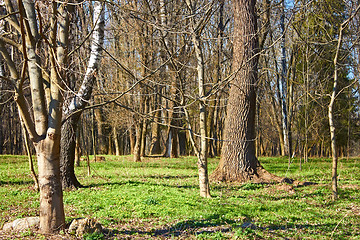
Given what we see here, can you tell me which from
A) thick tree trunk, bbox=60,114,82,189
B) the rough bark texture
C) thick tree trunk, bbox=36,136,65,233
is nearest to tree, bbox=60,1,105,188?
thick tree trunk, bbox=60,114,82,189

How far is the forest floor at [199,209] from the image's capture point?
17.4 ft

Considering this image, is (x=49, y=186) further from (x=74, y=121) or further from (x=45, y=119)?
(x=74, y=121)

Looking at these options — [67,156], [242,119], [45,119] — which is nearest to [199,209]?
[45,119]

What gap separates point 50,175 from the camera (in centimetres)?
483

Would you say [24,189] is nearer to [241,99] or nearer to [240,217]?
[240,217]

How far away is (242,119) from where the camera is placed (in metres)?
10.3

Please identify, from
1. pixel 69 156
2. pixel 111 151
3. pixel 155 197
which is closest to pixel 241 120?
pixel 155 197

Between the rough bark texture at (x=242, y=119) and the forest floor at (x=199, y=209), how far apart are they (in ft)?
2.55

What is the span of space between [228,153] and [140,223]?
5.13m

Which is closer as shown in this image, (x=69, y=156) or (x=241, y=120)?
(x=69, y=156)

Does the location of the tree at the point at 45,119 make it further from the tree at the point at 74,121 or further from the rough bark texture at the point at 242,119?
the rough bark texture at the point at 242,119

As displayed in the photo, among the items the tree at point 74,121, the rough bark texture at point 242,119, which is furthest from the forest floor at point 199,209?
the rough bark texture at point 242,119

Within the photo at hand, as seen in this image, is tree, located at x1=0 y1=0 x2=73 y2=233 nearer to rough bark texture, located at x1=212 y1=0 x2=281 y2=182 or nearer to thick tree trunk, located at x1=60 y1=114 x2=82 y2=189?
thick tree trunk, located at x1=60 y1=114 x2=82 y2=189

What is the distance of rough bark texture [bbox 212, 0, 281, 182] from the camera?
33.4ft
